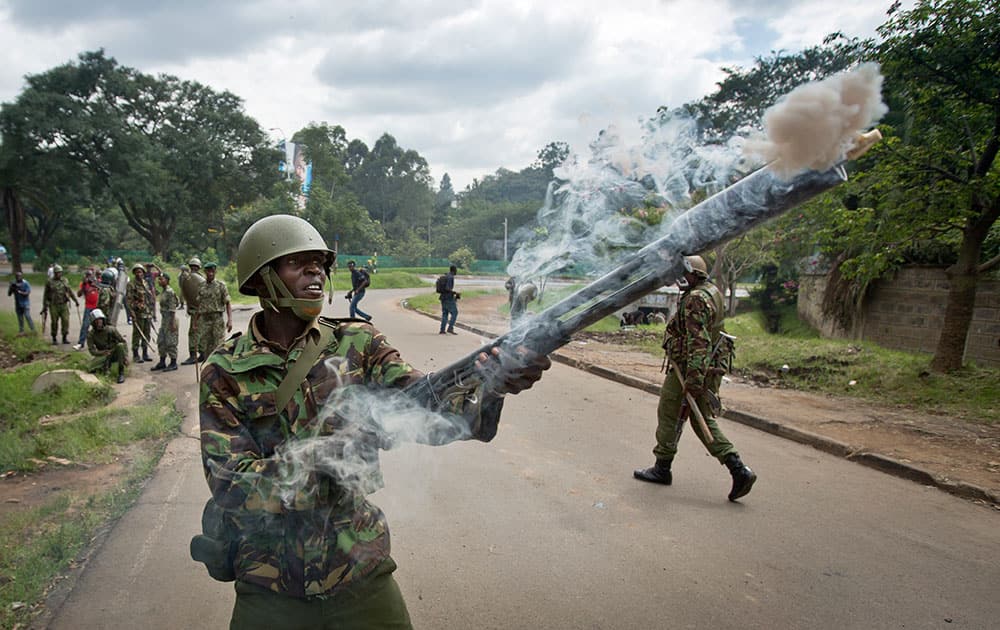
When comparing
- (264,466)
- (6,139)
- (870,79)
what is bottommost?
(264,466)

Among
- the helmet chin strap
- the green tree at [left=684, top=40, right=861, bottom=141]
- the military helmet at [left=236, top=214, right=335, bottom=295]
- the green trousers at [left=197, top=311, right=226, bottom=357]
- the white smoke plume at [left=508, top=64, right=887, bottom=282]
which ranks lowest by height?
the green trousers at [left=197, top=311, right=226, bottom=357]

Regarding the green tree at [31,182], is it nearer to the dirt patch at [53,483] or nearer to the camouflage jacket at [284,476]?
the dirt patch at [53,483]

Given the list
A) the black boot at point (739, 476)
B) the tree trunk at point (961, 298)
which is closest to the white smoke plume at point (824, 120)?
the black boot at point (739, 476)

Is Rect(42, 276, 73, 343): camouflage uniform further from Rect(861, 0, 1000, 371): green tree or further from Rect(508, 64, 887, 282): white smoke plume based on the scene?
Rect(861, 0, 1000, 371): green tree

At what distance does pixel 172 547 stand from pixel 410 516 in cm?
153

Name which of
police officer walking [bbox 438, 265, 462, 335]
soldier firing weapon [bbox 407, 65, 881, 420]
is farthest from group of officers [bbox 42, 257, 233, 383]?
soldier firing weapon [bbox 407, 65, 881, 420]

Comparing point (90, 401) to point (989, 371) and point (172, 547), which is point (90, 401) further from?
point (989, 371)

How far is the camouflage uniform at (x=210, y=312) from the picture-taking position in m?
9.38

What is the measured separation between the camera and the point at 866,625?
10.5ft

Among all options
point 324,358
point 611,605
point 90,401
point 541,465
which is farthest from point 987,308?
point 90,401

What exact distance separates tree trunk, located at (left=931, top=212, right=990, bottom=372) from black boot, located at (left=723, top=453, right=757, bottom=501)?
5.66 metres

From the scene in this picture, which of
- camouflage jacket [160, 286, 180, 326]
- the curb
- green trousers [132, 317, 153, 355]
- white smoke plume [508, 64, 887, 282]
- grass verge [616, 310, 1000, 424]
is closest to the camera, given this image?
white smoke plume [508, 64, 887, 282]

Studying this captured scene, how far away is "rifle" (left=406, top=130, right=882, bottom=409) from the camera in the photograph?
190cm

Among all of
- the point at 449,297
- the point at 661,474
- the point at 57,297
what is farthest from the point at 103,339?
the point at 661,474
